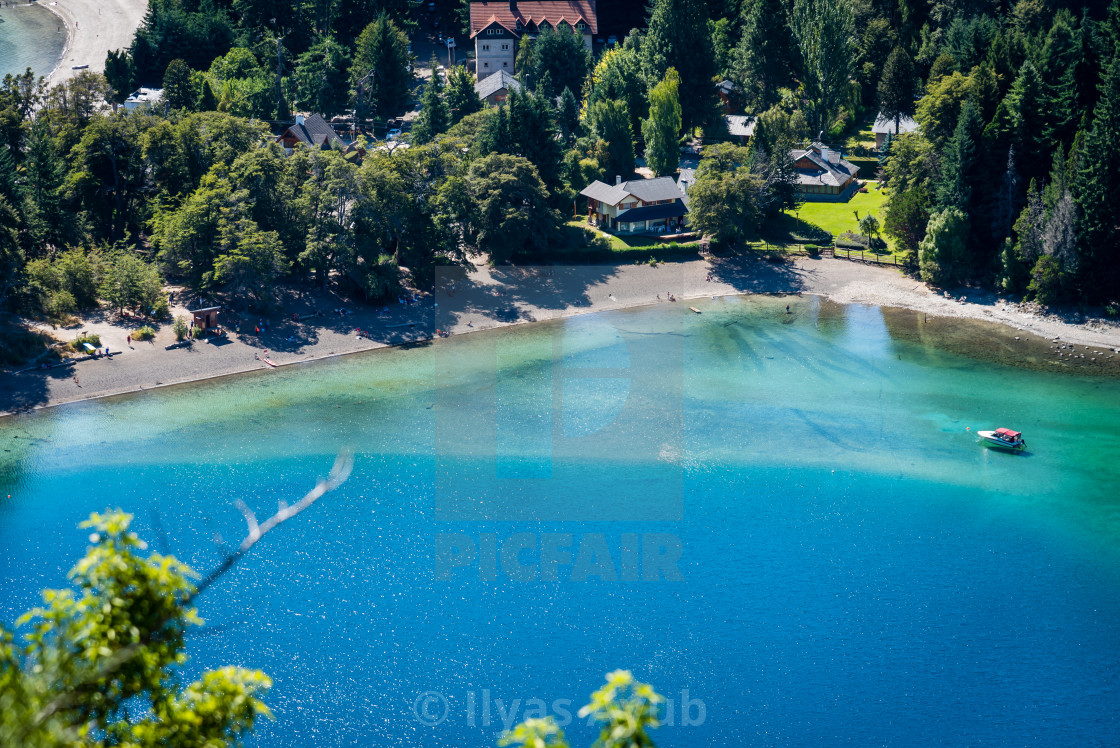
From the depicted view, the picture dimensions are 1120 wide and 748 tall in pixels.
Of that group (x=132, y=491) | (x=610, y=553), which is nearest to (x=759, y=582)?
(x=610, y=553)

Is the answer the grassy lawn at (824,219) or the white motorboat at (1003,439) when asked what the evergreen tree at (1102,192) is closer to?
the grassy lawn at (824,219)

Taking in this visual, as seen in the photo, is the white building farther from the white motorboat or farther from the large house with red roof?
the white motorboat

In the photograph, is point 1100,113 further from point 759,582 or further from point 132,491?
point 132,491

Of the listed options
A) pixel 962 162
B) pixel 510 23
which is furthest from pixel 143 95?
pixel 962 162

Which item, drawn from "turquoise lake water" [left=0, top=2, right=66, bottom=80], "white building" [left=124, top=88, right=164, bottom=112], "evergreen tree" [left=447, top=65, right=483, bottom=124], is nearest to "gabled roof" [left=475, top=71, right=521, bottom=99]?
"evergreen tree" [left=447, top=65, right=483, bottom=124]

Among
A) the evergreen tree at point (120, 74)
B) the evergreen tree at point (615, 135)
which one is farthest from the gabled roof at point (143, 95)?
the evergreen tree at point (615, 135)

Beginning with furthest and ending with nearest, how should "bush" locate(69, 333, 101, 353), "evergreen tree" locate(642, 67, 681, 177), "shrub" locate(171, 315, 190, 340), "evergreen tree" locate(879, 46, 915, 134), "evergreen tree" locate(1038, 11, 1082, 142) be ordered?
"evergreen tree" locate(879, 46, 915, 134), "evergreen tree" locate(642, 67, 681, 177), "evergreen tree" locate(1038, 11, 1082, 142), "shrub" locate(171, 315, 190, 340), "bush" locate(69, 333, 101, 353)
